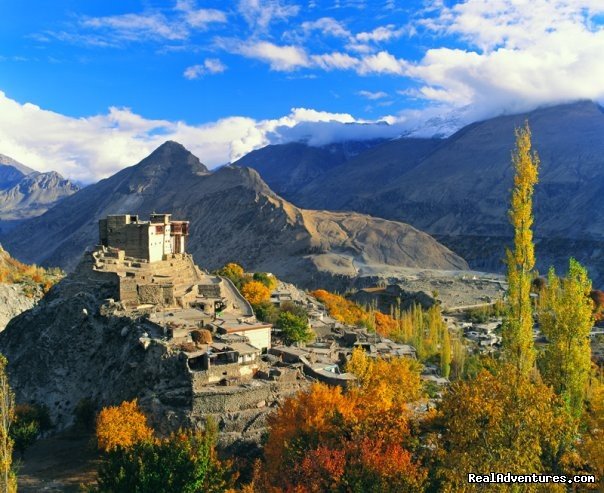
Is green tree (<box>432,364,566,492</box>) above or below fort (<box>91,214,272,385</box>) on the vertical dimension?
below

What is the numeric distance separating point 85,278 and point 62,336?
5.22 meters

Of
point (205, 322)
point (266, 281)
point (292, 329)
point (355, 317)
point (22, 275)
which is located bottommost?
point (355, 317)

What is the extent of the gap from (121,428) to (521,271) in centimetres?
1540

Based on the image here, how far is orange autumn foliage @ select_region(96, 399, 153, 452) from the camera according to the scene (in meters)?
20.3

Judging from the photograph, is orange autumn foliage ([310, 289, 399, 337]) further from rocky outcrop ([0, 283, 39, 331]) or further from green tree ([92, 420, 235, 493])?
green tree ([92, 420, 235, 493])

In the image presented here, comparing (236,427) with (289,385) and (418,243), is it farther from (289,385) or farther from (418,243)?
(418,243)

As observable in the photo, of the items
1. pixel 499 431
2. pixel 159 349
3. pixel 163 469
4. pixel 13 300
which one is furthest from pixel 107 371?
pixel 13 300

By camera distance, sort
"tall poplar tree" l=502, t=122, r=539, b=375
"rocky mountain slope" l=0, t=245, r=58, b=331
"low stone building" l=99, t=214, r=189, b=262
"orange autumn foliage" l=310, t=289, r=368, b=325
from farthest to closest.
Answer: "orange autumn foliage" l=310, t=289, r=368, b=325, "rocky mountain slope" l=0, t=245, r=58, b=331, "low stone building" l=99, t=214, r=189, b=262, "tall poplar tree" l=502, t=122, r=539, b=375

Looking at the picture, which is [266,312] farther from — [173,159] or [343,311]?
[173,159]

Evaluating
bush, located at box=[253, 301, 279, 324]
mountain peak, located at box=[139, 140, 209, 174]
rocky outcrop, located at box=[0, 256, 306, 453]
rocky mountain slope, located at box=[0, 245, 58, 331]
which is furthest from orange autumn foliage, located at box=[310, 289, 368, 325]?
mountain peak, located at box=[139, 140, 209, 174]

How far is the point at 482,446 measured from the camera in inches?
612

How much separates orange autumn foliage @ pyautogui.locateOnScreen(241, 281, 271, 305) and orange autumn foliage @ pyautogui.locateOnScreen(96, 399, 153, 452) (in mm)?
22761

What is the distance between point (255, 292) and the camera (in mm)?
45938

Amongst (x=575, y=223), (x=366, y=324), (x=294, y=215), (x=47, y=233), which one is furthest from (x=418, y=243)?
(x=47, y=233)
